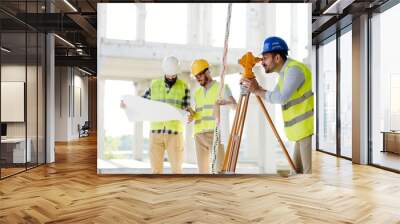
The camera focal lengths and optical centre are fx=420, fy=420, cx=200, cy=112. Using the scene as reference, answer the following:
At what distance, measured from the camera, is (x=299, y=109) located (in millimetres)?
5223

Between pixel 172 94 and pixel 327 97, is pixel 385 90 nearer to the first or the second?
pixel 327 97

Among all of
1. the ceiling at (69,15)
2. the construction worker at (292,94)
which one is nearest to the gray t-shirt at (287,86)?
the construction worker at (292,94)

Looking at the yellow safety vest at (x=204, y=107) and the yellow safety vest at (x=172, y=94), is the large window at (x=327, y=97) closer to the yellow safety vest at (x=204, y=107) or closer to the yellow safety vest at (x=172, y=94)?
the yellow safety vest at (x=204, y=107)

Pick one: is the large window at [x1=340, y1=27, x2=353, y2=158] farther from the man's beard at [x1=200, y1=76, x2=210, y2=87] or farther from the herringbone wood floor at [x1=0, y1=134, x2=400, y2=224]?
the man's beard at [x1=200, y1=76, x2=210, y2=87]

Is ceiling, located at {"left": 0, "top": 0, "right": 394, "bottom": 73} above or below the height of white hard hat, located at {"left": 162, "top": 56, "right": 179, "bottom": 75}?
above

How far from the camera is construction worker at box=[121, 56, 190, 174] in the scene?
17.9 feet

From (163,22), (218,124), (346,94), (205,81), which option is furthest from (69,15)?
(346,94)

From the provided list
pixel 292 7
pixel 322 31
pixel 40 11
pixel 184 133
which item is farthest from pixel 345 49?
pixel 40 11

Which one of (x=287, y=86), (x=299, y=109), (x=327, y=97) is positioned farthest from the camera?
(x=327, y=97)

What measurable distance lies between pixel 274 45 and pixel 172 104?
153cm

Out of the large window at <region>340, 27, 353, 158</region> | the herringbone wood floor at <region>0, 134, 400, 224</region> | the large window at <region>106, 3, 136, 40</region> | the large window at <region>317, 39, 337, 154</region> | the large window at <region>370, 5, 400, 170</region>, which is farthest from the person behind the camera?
the large window at <region>317, 39, 337, 154</region>

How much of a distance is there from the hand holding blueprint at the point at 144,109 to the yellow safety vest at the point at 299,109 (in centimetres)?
152

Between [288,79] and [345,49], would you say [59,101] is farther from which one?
[288,79]

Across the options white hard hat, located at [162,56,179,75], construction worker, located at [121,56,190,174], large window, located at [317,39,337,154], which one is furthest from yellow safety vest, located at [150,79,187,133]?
large window, located at [317,39,337,154]
